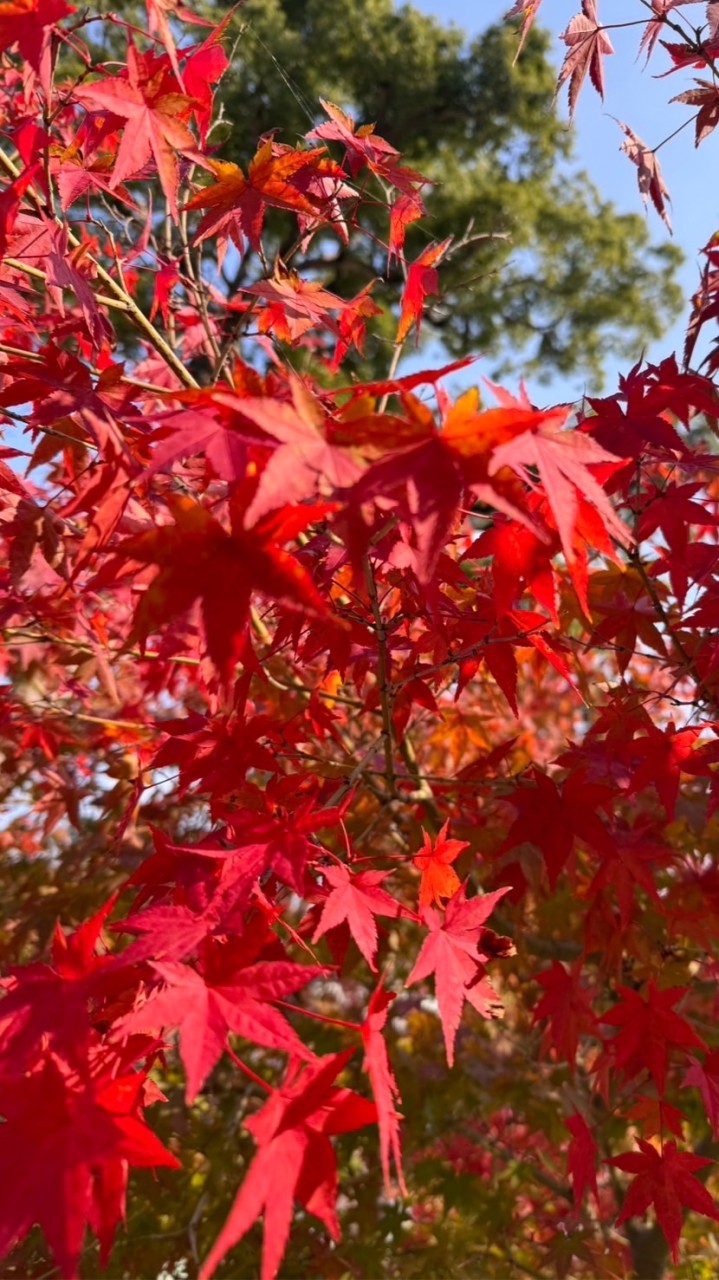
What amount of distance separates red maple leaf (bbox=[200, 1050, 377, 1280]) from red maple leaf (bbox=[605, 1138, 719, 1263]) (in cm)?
64

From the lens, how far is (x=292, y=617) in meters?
1.02

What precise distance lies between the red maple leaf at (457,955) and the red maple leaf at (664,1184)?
1.22 ft

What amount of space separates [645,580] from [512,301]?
704cm

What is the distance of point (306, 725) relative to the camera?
1633 millimetres

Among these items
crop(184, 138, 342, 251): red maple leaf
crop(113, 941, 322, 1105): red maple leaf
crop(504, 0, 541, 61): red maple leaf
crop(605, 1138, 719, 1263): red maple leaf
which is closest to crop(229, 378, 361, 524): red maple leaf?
crop(113, 941, 322, 1105): red maple leaf

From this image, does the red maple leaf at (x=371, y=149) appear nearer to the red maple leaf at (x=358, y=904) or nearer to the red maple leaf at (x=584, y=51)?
the red maple leaf at (x=584, y=51)

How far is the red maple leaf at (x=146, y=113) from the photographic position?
1029 mm

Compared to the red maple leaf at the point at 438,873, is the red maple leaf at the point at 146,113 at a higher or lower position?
A: higher

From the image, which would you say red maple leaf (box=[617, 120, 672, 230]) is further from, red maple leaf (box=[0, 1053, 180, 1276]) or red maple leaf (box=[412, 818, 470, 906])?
red maple leaf (box=[0, 1053, 180, 1276])

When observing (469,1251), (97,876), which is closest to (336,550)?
(97,876)

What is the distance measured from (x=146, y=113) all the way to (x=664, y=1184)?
1559 millimetres

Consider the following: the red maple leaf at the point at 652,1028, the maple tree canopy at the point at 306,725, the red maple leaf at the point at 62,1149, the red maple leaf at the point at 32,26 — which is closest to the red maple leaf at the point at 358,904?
the maple tree canopy at the point at 306,725

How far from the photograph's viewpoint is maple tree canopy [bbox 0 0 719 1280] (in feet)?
2.33

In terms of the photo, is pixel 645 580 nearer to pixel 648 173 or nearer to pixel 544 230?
pixel 648 173
